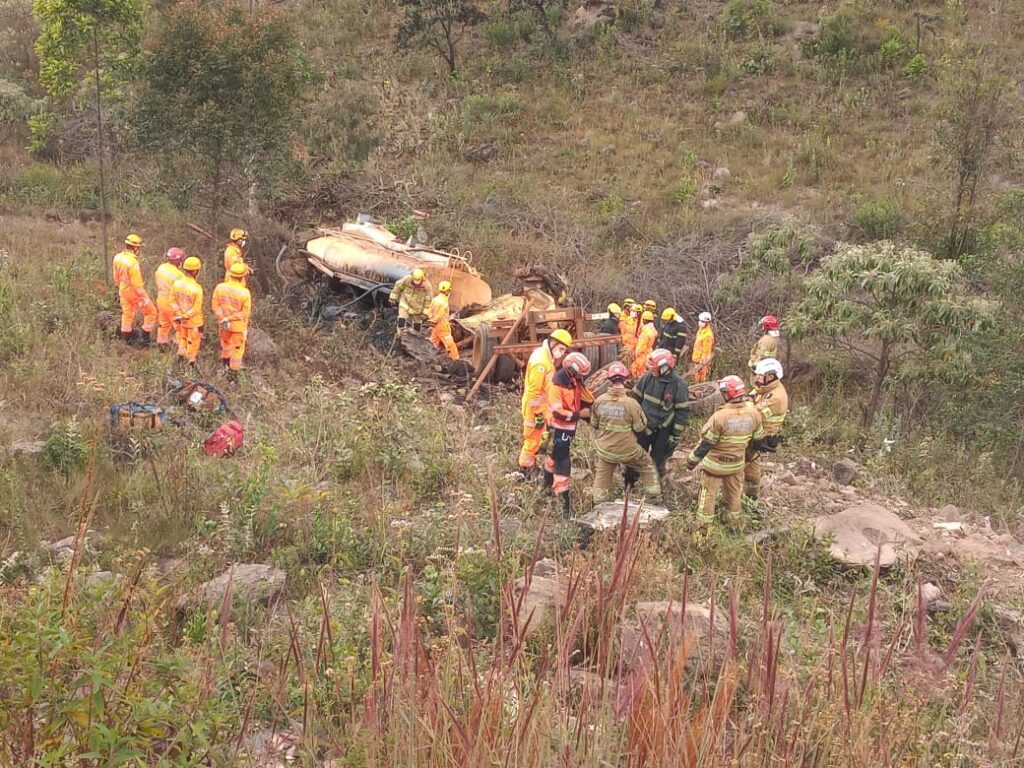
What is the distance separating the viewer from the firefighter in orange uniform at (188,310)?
991 cm

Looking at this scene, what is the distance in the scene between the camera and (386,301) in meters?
14.1

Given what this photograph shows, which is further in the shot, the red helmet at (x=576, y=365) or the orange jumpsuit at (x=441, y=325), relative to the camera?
the orange jumpsuit at (x=441, y=325)

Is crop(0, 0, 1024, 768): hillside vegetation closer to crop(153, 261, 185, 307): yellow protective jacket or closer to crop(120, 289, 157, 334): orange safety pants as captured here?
crop(120, 289, 157, 334): orange safety pants

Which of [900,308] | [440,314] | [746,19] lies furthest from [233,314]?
[746,19]

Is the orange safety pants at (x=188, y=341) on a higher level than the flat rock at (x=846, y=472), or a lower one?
higher

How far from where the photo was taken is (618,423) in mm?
7859

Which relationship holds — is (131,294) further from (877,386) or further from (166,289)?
(877,386)

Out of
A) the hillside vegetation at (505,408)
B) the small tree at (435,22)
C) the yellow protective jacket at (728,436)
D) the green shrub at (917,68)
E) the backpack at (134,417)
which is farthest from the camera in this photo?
the small tree at (435,22)

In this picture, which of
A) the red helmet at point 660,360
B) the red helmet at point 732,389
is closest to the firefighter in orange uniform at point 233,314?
the red helmet at point 660,360

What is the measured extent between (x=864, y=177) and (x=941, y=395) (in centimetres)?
1088

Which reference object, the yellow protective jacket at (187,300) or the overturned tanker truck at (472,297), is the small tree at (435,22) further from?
the yellow protective jacket at (187,300)

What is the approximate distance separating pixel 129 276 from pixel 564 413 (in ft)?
18.6

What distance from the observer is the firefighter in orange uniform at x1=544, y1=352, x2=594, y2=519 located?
7906 mm

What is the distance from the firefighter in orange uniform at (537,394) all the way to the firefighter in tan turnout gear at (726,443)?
4.82 feet
